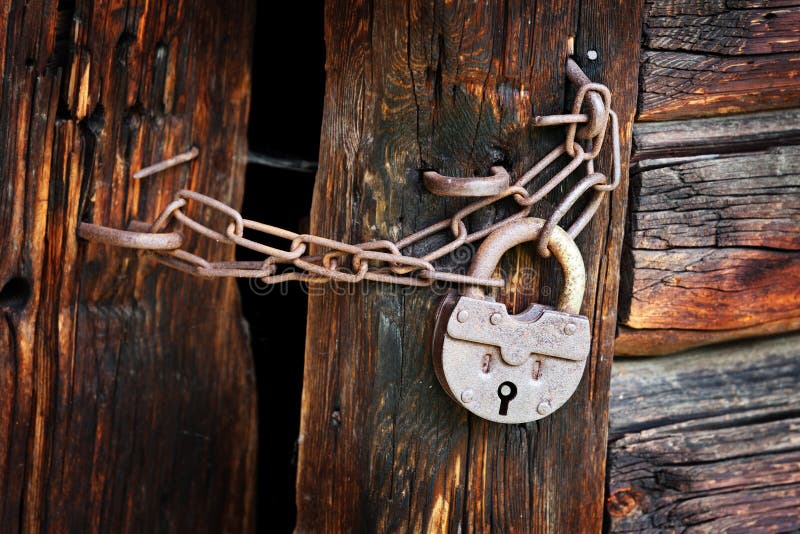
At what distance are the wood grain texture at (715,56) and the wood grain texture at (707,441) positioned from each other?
1.51ft

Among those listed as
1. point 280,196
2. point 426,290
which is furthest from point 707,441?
point 280,196

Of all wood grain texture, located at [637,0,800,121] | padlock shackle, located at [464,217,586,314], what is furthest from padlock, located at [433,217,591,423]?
wood grain texture, located at [637,0,800,121]

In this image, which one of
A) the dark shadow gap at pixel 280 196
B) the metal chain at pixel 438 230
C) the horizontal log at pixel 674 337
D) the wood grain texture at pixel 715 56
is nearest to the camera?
the metal chain at pixel 438 230

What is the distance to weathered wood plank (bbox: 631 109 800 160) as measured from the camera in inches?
49.5

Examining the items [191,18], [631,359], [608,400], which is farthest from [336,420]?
[191,18]

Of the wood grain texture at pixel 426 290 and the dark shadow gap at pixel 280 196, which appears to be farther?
the dark shadow gap at pixel 280 196

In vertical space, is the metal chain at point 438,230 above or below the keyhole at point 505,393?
above

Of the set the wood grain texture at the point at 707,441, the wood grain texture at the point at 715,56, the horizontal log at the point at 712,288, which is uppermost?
→ the wood grain texture at the point at 715,56

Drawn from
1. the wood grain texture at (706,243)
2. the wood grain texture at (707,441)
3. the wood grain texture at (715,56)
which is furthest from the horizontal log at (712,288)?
the wood grain texture at (715,56)

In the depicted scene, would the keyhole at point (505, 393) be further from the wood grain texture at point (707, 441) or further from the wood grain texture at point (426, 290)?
the wood grain texture at point (707, 441)

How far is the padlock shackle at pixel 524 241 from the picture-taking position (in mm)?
1120

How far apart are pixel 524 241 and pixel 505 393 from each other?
222 millimetres

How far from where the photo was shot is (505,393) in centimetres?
114

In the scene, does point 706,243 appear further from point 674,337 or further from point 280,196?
point 280,196
